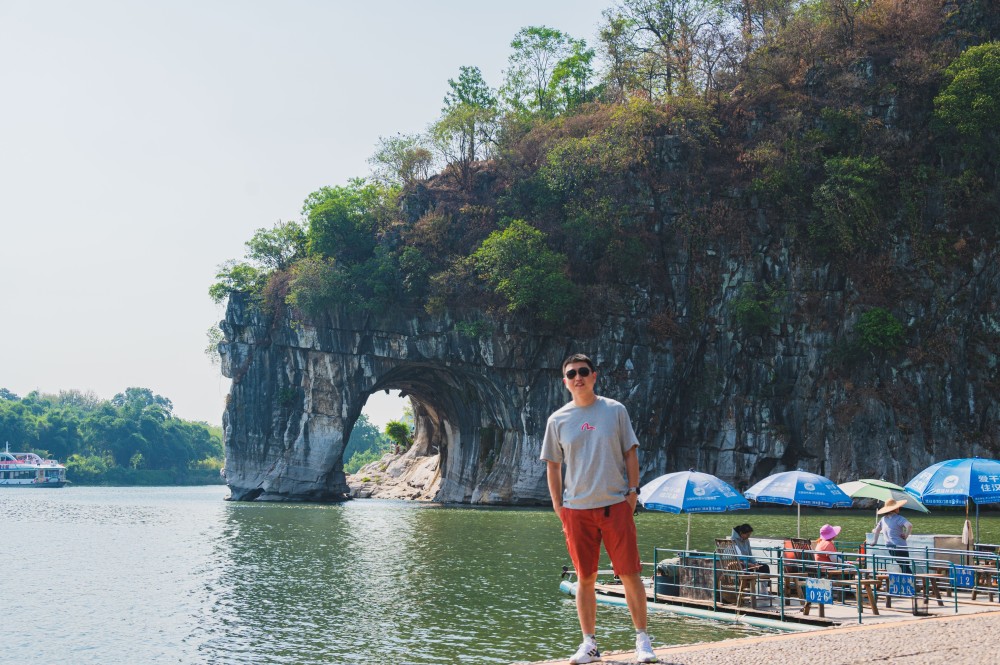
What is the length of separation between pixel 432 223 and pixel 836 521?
103ft

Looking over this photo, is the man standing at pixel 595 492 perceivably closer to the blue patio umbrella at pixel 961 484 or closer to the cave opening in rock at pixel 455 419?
the blue patio umbrella at pixel 961 484

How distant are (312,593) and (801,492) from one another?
1046 cm

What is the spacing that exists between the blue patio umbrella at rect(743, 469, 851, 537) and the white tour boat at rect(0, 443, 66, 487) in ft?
388

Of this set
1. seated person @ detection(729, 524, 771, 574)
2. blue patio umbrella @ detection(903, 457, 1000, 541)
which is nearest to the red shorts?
seated person @ detection(729, 524, 771, 574)

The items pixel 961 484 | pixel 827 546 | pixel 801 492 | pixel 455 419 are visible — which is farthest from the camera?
pixel 455 419

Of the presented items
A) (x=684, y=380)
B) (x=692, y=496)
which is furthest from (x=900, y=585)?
(x=684, y=380)

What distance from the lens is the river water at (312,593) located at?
15242 millimetres

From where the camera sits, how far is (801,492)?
18500 millimetres

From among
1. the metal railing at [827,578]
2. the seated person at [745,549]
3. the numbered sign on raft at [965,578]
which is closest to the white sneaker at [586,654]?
the metal railing at [827,578]

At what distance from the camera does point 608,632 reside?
1529 cm

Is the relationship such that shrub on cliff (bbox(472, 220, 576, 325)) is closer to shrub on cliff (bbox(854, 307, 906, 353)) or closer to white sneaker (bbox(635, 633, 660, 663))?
shrub on cliff (bbox(854, 307, 906, 353))

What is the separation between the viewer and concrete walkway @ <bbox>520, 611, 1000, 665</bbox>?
7938 mm

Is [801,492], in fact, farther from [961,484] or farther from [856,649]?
[856,649]

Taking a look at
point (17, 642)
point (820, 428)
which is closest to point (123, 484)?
point (820, 428)
